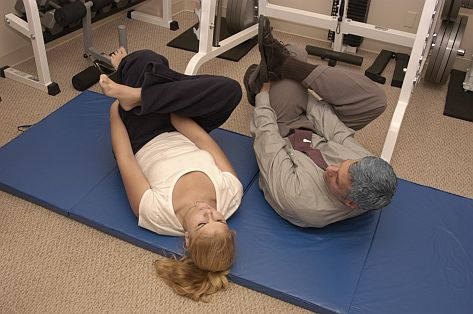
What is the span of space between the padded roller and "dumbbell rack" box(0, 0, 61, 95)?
5.9 inches

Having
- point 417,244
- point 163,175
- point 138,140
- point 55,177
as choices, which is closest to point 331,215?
point 417,244

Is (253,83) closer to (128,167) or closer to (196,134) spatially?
(196,134)

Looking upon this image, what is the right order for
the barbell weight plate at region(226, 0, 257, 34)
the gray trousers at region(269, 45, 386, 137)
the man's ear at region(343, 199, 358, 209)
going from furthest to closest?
the barbell weight plate at region(226, 0, 257, 34) < the gray trousers at region(269, 45, 386, 137) < the man's ear at region(343, 199, 358, 209)

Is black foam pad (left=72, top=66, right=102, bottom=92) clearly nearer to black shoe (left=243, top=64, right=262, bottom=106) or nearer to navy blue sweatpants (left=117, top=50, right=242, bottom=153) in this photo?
navy blue sweatpants (left=117, top=50, right=242, bottom=153)

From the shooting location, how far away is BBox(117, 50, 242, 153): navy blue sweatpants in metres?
1.87

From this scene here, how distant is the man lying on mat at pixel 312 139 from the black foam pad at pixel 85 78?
0.96 m

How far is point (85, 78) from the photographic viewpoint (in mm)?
2770

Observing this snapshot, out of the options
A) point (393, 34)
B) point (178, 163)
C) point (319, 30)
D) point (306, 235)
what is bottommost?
point (306, 235)

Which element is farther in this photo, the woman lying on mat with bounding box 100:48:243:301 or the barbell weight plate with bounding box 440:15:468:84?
the barbell weight plate with bounding box 440:15:468:84

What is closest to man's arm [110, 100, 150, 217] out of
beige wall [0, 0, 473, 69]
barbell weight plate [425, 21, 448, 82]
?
beige wall [0, 0, 473, 69]

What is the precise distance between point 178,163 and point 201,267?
41 centimetres

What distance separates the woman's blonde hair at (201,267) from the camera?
1557 mm

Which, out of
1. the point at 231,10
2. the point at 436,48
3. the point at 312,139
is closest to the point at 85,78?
the point at 231,10

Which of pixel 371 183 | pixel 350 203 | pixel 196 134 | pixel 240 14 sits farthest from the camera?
pixel 240 14
